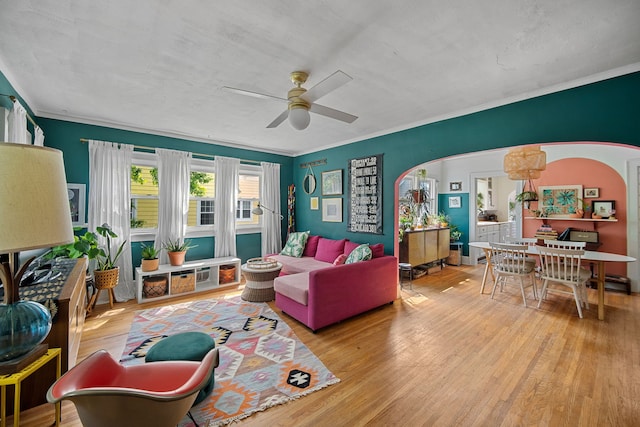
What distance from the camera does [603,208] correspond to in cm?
478

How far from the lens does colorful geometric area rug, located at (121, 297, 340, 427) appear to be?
6.24 feet

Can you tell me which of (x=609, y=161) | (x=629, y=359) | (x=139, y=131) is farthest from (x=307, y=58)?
(x=609, y=161)

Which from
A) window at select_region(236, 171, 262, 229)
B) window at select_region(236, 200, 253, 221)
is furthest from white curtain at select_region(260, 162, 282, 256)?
window at select_region(236, 200, 253, 221)

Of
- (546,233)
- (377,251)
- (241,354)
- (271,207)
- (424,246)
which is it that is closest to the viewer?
(241,354)

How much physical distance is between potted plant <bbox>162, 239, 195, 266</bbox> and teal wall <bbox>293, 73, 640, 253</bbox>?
2.82 metres

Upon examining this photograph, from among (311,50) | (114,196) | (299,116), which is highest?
(311,50)

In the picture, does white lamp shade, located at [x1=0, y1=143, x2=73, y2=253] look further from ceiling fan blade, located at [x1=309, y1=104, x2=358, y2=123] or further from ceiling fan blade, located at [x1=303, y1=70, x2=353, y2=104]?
ceiling fan blade, located at [x1=309, y1=104, x2=358, y2=123]

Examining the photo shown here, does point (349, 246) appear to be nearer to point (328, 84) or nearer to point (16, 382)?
point (328, 84)

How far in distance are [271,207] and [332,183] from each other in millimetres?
1474

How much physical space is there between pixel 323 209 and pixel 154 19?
4.05 m

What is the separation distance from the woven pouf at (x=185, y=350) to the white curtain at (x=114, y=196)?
2.59m

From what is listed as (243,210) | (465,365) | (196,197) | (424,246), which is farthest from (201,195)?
(465,365)

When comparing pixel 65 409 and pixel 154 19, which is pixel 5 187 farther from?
pixel 65 409

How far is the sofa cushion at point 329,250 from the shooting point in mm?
4605
